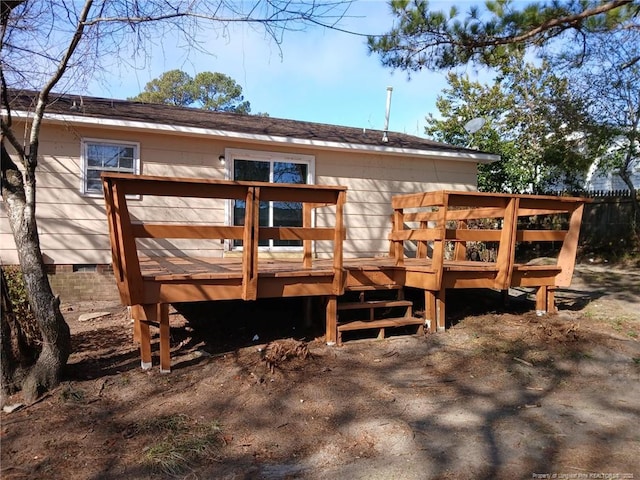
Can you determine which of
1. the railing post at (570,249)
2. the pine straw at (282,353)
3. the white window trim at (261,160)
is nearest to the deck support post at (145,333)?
the pine straw at (282,353)

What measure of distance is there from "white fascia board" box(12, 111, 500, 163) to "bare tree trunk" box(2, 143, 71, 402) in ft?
8.57

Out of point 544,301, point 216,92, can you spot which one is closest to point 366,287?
point 544,301

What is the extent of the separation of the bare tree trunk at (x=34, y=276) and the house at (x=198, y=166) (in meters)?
2.43

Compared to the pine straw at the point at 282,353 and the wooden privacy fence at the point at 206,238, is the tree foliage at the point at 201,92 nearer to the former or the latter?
the wooden privacy fence at the point at 206,238

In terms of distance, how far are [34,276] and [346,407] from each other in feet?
8.70

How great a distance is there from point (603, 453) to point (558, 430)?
35 centimetres

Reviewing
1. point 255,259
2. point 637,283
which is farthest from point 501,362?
point 637,283

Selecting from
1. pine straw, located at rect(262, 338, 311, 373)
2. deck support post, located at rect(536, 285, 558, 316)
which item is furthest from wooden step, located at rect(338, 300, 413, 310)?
deck support post, located at rect(536, 285, 558, 316)

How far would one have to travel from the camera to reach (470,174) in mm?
9953

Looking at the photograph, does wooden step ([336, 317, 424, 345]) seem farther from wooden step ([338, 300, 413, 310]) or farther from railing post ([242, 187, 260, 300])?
railing post ([242, 187, 260, 300])

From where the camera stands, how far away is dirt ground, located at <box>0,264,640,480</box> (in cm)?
282

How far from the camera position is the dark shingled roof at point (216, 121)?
7.26m

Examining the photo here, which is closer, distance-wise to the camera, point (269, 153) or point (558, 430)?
point (558, 430)

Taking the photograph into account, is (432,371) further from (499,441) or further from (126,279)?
(126,279)
